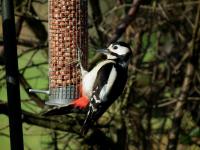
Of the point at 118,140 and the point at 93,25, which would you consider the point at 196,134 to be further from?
the point at 93,25

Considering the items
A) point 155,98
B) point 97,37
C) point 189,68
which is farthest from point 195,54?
point 97,37

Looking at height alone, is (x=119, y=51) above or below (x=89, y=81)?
above

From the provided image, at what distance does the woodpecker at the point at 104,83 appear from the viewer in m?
3.24

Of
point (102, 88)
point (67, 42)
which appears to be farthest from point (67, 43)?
point (102, 88)

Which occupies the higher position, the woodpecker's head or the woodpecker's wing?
the woodpecker's head

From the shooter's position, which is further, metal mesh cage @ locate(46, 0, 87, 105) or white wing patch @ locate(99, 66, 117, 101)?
metal mesh cage @ locate(46, 0, 87, 105)

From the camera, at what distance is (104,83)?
3.30 meters

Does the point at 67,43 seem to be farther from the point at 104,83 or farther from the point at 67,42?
the point at 104,83

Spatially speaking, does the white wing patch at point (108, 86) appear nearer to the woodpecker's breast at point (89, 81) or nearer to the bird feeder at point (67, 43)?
the woodpecker's breast at point (89, 81)

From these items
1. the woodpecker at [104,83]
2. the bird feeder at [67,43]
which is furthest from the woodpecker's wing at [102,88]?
the bird feeder at [67,43]

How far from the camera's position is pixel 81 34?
348 centimetres

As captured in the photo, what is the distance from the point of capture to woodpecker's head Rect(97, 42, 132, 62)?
11.1 feet

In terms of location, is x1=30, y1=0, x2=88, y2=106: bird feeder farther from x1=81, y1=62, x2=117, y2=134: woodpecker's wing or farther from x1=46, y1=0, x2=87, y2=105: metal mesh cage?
x1=81, y1=62, x2=117, y2=134: woodpecker's wing

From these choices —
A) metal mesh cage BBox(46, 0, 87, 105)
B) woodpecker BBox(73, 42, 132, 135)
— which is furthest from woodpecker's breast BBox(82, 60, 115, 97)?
metal mesh cage BBox(46, 0, 87, 105)
